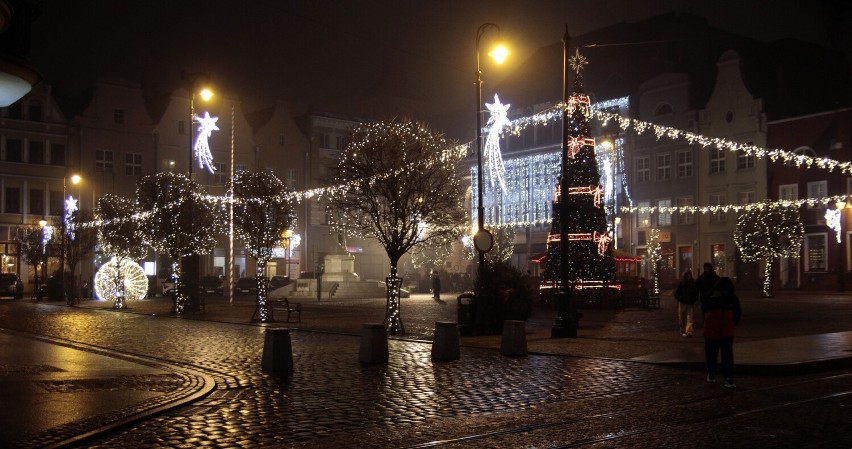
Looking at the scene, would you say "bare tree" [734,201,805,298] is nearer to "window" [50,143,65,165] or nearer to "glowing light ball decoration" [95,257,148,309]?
"glowing light ball decoration" [95,257,148,309]

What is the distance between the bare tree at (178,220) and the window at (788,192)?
3478cm

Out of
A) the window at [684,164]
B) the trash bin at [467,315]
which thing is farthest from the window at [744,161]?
the trash bin at [467,315]

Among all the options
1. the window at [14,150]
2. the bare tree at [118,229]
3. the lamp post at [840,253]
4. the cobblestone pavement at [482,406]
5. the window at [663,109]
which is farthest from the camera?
the window at [663,109]

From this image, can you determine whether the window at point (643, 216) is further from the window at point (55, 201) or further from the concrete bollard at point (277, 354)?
the concrete bollard at point (277, 354)

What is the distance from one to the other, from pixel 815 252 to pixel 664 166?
512 inches

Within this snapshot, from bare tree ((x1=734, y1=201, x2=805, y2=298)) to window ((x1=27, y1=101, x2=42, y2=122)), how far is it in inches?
1839

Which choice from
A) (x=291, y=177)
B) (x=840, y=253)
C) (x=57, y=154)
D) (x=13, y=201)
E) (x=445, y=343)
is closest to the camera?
(x=445, y=343)

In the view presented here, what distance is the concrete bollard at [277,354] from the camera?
15359mm

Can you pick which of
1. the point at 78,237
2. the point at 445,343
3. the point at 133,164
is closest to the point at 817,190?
the point at 445,343

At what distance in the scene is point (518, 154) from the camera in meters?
75.4

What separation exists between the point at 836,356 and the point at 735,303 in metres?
4.57

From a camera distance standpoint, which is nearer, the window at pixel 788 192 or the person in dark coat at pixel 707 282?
the person in dark coat at pixel 707 282

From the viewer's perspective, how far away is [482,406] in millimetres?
11523

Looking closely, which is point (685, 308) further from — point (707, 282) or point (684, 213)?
point (684, 213)
